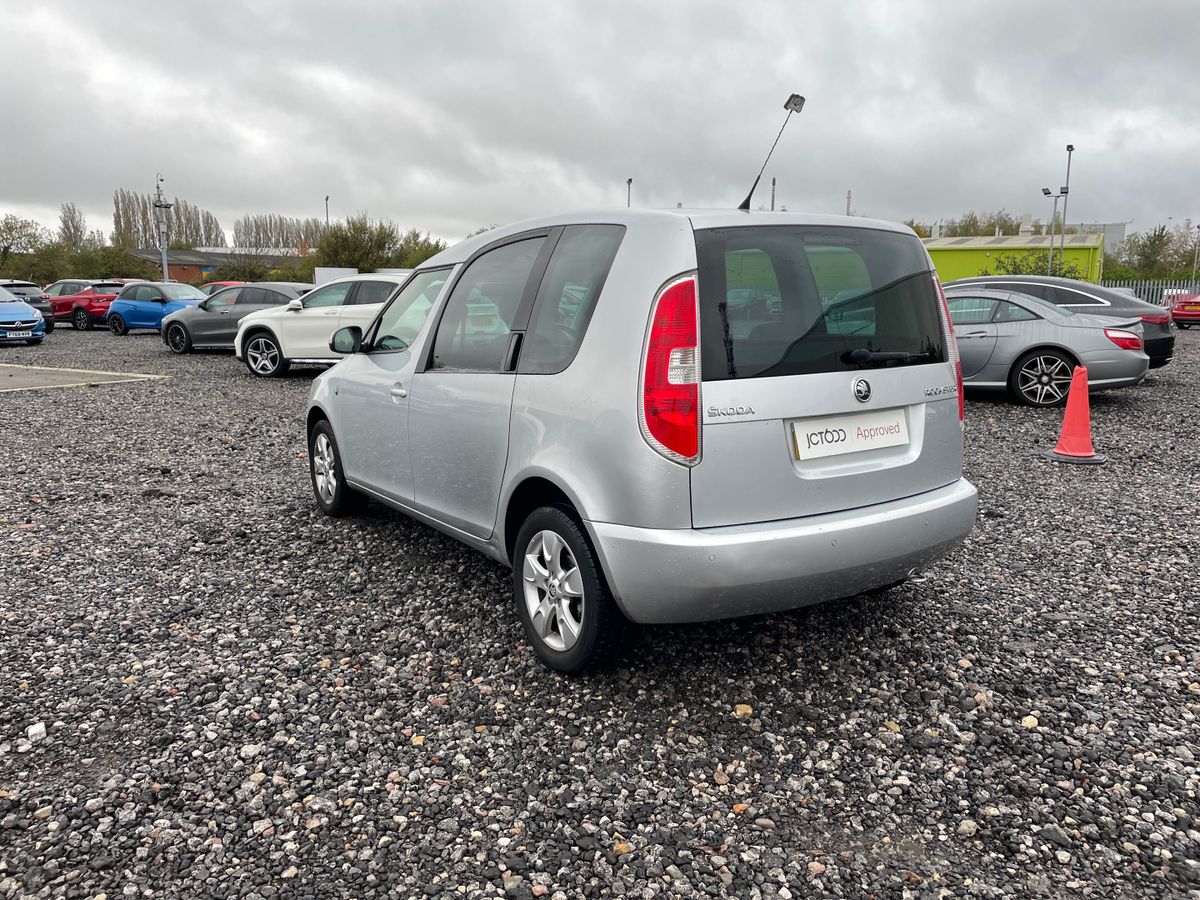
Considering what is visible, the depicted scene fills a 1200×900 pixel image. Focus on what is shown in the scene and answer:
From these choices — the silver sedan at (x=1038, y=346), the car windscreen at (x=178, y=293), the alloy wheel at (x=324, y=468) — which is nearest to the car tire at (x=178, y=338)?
the car windscreen at (x=178, y=293)

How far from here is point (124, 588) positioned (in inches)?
179

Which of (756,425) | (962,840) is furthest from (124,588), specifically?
(962,840)

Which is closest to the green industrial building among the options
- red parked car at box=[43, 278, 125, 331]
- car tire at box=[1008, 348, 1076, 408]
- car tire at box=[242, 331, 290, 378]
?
red parked car at box=[43, 278, 125, 331]

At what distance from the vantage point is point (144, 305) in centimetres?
2627

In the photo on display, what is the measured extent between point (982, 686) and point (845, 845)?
124 centimetres

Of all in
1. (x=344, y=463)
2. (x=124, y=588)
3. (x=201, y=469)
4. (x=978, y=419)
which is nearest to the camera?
(x=124, y=588)

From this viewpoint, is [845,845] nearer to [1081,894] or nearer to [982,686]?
[1081,894]

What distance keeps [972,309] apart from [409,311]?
359 inches

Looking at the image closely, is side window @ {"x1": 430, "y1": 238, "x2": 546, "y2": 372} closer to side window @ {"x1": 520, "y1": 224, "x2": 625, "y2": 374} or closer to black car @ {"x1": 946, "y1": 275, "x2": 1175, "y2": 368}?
side window @ {"x1": 520, "y1": 224, "x2": 625, "y2": 374}

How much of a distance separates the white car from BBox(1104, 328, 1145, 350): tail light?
410 inches

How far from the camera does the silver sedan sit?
424 inches

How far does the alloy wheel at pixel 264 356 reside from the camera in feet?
50.0

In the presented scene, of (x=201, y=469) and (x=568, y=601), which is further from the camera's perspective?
(x=201, y=469)

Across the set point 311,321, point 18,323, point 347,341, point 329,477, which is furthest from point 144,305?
point 347,341
